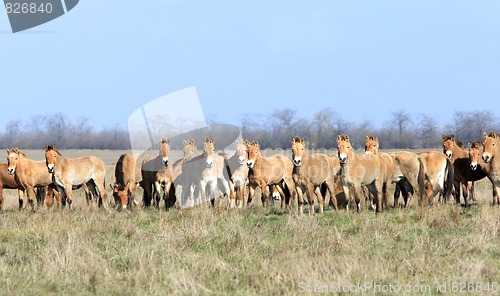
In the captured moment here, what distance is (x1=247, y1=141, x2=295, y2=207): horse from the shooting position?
688 inches

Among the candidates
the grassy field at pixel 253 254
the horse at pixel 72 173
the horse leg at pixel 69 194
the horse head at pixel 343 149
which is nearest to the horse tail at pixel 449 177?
the grassy field at pixel 253 254

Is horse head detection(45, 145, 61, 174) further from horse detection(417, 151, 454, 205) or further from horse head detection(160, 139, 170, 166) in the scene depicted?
horse detection(417, 151, 454, 205)

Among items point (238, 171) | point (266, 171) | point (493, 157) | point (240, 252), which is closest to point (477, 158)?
point (493, 157)

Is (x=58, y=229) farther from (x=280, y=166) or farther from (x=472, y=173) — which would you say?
Answer: (x=472, y=173)

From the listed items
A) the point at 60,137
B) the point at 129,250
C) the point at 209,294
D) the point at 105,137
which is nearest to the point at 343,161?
the point at 129,250

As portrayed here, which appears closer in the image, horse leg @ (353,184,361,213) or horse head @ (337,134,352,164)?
horse head @ (337,134,352,164)

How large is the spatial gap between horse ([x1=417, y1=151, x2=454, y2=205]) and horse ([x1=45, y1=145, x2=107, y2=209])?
911cm

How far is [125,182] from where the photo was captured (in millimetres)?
18359

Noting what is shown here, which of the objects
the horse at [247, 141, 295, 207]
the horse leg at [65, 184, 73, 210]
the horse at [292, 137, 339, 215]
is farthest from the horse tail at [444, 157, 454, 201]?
the horse leg at [65, 184, 73, 210]

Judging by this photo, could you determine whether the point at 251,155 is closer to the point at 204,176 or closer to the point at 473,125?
the point at 204,176

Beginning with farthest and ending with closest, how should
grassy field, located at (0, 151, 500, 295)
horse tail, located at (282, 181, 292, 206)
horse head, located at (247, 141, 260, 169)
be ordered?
horse tail, located at (282, 181, 292, 206) < horse head, located at (247, 141, 260, 169) < grassy field, located at (0, 151, 500, 295)

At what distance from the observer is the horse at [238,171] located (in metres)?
18.3

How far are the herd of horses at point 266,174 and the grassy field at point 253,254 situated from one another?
191cm

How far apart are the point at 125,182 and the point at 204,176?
2.36m
